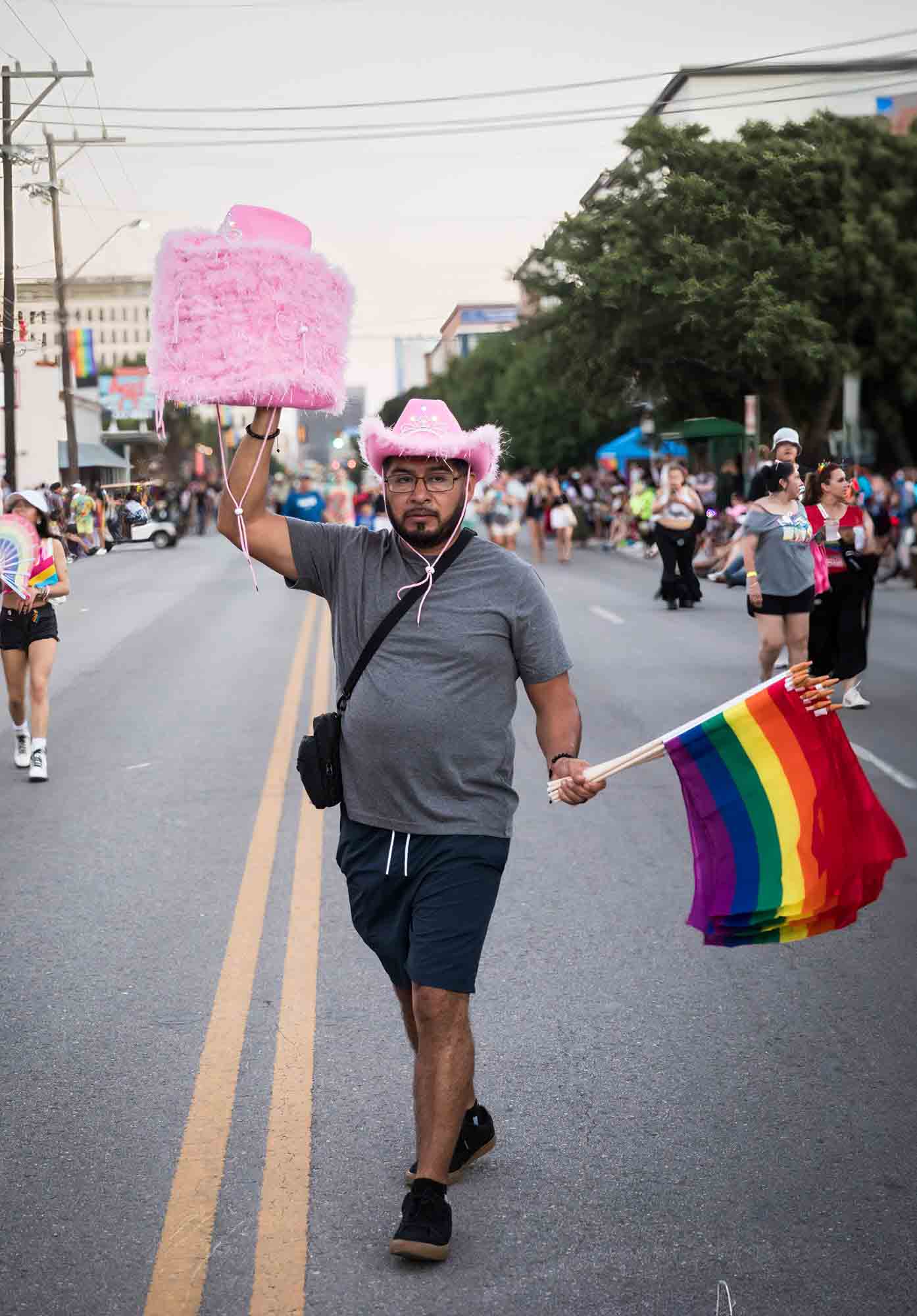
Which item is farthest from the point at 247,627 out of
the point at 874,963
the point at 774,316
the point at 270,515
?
the point at 270,515

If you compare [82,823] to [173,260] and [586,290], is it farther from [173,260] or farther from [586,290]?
[586,290]

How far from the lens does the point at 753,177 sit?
11039mm

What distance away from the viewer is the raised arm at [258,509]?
4.12m

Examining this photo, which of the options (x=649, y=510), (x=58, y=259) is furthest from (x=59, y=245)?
(x=649, y=510)

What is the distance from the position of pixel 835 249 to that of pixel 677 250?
11.2 feet

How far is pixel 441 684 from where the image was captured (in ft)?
13.5

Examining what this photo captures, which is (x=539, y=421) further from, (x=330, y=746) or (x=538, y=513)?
(x=330, y=746)

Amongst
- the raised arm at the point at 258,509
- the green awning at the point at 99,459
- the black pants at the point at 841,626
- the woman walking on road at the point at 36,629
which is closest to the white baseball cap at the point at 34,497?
the woman walking on road at the point at 36,629

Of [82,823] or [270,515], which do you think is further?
[82,823]

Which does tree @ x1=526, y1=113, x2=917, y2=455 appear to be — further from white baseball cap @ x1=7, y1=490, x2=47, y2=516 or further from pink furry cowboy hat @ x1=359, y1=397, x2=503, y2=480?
pink furry cowboy hat @ x1=359, y1=397, x2=503, y2=480

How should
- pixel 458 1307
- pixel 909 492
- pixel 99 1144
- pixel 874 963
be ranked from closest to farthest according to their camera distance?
pixel 458 1307, pixel 99 1144, pixel 874 963, pixel 909 492

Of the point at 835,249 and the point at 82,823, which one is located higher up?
the point at 835,249

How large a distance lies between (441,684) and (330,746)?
1.20 ft

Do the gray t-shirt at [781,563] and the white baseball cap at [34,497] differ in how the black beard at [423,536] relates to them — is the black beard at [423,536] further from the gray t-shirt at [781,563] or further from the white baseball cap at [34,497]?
the gray t-shirt at [781,563]
